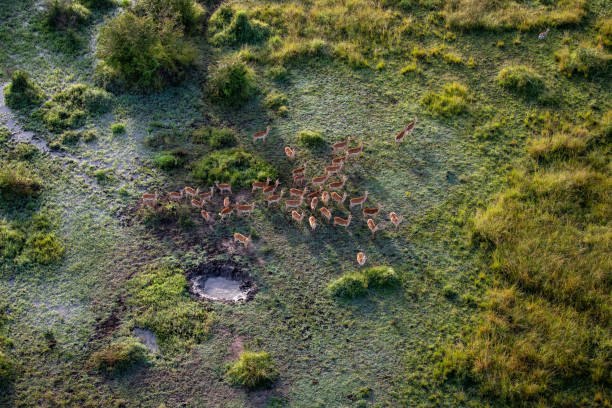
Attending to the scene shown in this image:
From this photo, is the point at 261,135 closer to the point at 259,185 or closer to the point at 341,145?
the point at 259,185

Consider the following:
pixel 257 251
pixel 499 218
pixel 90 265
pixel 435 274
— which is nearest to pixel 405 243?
pixel 435 274

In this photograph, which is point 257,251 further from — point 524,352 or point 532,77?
point 532,77

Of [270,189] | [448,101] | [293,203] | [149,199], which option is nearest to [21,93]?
[149,199]

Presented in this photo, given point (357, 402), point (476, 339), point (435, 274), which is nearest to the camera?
point (357, 402)

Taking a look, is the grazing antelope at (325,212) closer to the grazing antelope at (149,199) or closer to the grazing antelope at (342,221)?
the grazing antelope at (342,221)

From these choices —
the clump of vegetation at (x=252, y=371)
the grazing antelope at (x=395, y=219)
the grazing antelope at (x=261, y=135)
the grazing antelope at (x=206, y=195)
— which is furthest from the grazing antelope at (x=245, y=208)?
the clump of vegetation at (x=252, y=371)

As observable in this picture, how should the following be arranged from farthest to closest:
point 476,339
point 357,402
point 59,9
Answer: point 59,9, point 476,339, point 357,402

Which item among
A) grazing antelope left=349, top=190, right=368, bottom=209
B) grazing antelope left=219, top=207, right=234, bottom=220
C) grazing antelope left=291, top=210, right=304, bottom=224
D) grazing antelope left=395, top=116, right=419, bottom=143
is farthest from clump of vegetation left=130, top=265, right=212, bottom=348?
grazing antelope left=395, top=116, right=419, bottom=143
